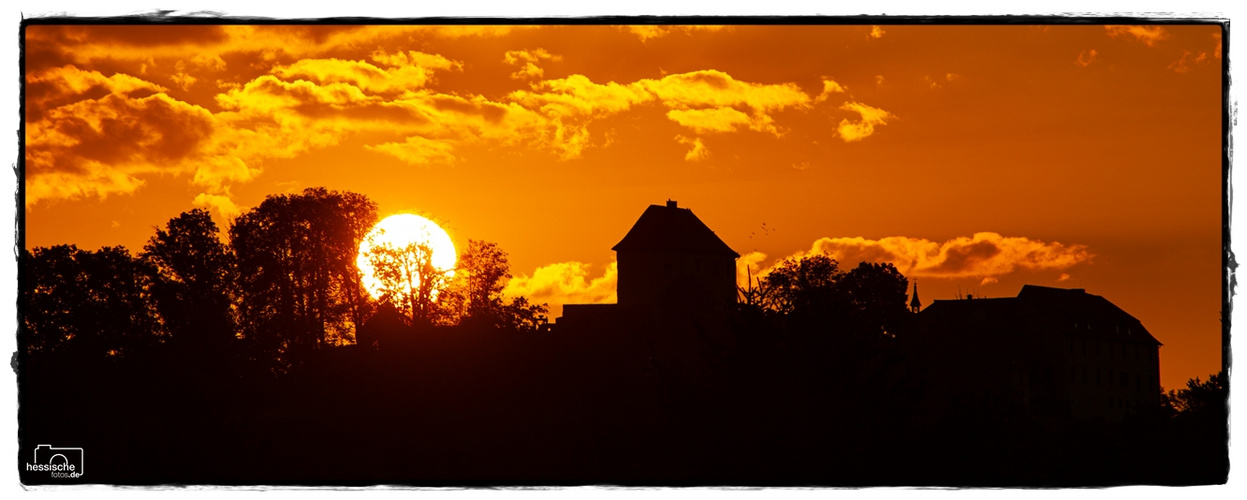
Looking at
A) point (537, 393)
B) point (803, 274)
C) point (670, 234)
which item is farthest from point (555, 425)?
point (670, 234)

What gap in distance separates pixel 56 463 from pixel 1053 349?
71176 mm

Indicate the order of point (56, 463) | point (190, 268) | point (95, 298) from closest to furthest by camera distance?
point (56, 463)
point (95, 298)
point (190, 268)

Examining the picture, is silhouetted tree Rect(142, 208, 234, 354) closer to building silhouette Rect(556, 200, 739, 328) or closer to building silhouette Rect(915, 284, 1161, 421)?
building silhouette Rect(915, 284, 1161, 421)

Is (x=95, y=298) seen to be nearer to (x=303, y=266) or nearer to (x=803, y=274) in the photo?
(x=303, y=266)

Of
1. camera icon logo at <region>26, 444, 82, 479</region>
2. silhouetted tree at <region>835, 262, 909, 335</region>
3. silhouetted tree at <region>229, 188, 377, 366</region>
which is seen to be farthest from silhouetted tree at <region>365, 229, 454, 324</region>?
camera icon logo at <region>26, 444, 82, 479</region>

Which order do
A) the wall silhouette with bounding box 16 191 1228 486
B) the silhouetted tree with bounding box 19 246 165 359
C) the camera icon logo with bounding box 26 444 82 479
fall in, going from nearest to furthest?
the camera icon logo with bounding box 26 444 82 479
the wall silhouette with bounding box 16 191 1228 486
the silhouetted tree with bounding box 19 246 165 359

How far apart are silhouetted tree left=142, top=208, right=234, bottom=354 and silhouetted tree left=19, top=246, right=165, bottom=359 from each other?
75 cm

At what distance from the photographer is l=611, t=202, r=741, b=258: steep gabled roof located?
88250mm

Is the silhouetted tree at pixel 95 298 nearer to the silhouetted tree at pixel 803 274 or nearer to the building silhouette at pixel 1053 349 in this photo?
the building silhouette at pixel 1053 349

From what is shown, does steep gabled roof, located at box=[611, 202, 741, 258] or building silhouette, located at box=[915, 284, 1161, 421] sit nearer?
building silhouette, located at box=[915, 284, 1161, 421]

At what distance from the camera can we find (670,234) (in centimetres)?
8900

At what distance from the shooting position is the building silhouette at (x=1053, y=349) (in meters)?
58.8

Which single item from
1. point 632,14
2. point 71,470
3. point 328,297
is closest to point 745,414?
point 632,14

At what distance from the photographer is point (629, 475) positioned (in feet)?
85.8
